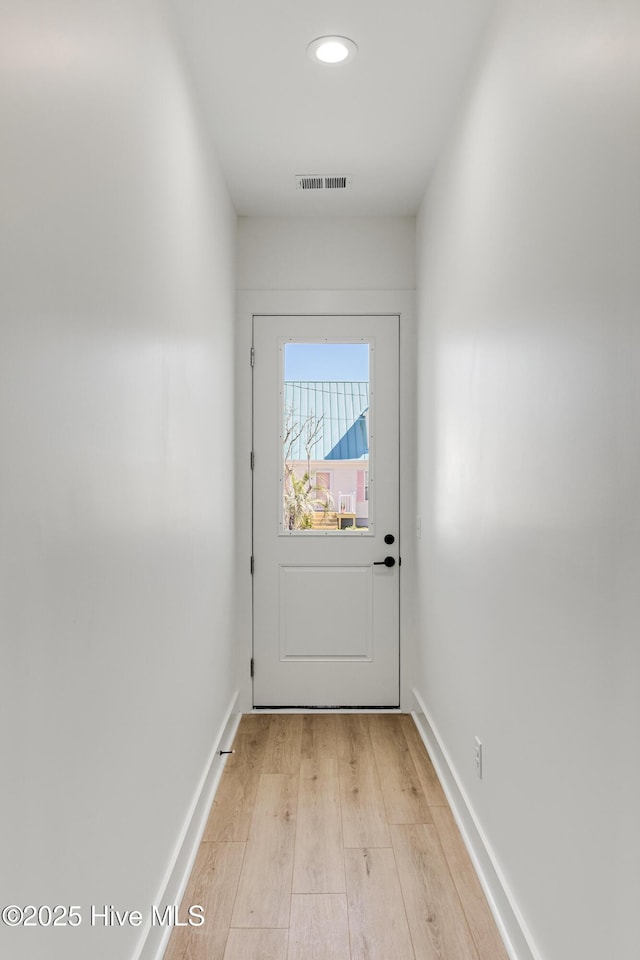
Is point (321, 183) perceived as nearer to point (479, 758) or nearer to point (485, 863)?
point (479, 758)

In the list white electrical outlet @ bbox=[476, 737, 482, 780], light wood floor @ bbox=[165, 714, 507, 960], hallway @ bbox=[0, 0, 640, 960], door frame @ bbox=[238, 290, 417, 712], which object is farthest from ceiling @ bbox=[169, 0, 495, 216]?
light wood floor @ bbox=[165, 714, 507, 960]

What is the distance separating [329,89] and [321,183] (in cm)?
76

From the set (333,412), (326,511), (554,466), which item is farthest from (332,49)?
(326,511)

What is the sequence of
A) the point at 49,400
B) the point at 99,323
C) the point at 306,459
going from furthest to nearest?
the point at 306,459 < the point at 99,323 < the point at 49,400

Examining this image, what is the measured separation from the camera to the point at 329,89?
2.46 metres

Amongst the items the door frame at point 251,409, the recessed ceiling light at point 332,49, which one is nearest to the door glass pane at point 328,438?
the door frame at point 251,409

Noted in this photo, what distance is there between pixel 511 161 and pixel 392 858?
2.16 meters

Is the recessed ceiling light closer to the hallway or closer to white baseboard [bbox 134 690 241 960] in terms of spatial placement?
the hallway

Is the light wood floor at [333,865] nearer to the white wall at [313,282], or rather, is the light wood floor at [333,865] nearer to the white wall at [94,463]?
the white wall at [94,463]

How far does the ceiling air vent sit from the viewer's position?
3.17 metres

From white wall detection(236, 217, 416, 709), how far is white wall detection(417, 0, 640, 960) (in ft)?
3.77

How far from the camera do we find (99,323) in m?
1.34

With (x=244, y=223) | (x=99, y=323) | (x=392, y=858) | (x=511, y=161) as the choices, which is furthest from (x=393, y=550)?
(x=99, y=323)

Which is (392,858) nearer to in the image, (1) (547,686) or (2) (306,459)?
(1) (547,686)
